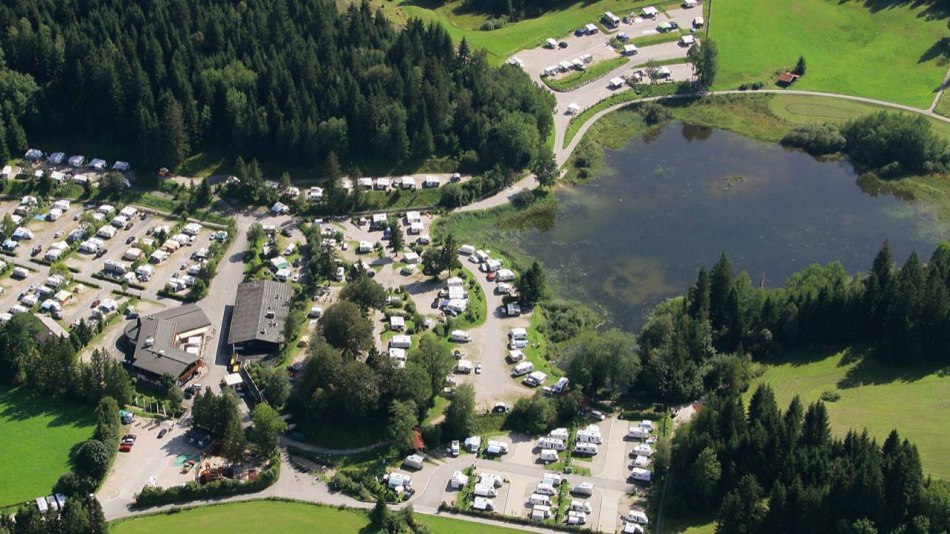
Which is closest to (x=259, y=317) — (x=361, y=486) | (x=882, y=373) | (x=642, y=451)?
(x=361, y=486)

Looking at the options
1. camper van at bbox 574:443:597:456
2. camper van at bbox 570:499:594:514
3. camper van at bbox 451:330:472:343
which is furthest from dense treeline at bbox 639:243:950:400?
camper van at bbox 570:499:594:514

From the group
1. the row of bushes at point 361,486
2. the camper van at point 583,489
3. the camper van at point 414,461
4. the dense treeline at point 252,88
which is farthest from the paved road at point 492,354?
the dense treeline at point 252,88

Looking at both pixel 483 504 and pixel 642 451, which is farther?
pixel 642 451

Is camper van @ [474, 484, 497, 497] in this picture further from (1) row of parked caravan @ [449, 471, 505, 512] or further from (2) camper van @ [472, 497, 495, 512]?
(2) camper van @ [472, 497, 495, 512]

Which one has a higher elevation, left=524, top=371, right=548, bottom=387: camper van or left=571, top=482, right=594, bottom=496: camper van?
left=524, top=371, right=548, bottom=387: camper van

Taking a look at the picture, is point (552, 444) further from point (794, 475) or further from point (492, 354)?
point (794, 475)

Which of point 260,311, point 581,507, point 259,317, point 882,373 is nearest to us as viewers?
point 581,507
